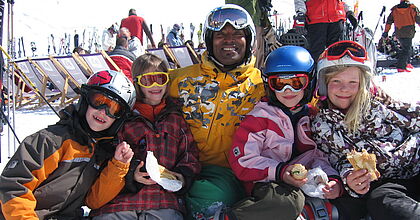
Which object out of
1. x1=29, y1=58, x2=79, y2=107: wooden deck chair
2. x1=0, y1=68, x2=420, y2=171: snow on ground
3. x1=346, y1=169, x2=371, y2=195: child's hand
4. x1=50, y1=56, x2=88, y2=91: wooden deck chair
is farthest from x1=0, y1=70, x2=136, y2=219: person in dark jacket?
x1=29, y1=58, x2=79, y2=107: wooden deck chair

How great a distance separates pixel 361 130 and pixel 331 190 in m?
0.48

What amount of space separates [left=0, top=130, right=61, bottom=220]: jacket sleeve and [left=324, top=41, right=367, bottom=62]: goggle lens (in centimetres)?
191

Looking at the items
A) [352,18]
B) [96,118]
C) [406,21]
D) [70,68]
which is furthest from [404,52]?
[96,118]

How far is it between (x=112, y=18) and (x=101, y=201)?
57504 mm

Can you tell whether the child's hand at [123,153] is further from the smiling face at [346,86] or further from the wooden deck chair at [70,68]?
the wooden deck chair at [70,68]

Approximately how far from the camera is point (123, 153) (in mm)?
2262

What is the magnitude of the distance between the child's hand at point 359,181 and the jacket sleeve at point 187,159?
1.03 meters

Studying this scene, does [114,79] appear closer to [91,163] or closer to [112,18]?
[91,163]

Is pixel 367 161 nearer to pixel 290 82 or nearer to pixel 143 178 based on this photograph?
pixel 290 82

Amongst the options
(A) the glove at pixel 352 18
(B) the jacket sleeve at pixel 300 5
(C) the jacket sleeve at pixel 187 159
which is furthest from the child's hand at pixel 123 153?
(A) the glove at pixel 352 18

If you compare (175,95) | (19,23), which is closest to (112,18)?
(19,23)

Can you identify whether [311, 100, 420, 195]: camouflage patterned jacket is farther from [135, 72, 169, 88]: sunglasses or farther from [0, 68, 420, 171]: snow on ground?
[0, 68, 420, 171]: snow on ground

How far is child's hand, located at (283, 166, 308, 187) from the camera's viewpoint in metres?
2.19

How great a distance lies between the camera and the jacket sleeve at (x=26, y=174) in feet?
6.43
